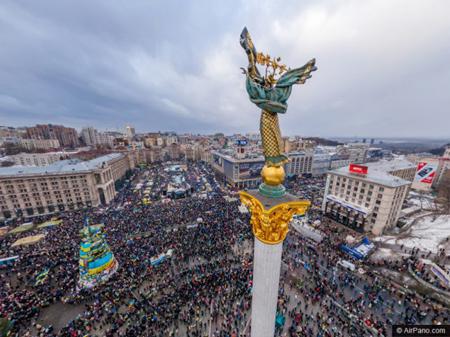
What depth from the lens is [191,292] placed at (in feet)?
66.7

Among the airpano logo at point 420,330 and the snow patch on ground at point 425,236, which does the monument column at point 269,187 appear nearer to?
the airpano logo at point 420,330

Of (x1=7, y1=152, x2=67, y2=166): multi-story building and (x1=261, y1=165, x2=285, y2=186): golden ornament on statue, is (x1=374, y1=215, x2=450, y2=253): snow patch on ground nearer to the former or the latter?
(x1=261, y1=165, x2=285, y2=186): golden ornament on statue

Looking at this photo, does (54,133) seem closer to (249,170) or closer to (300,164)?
(249,170)

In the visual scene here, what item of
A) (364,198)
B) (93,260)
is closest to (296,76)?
(93,260)

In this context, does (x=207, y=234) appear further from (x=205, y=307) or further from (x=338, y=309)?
(x=338, y=309)

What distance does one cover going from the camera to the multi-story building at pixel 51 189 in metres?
40.8

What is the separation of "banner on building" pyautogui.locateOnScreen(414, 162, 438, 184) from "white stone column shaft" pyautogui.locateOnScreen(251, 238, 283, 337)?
232ft

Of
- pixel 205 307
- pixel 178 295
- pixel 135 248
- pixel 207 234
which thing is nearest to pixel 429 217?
pixel 207 234

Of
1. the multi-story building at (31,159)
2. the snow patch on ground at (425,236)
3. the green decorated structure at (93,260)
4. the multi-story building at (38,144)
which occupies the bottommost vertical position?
the snow patch on ground at (425,236)

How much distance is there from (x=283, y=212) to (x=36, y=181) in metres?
60.1

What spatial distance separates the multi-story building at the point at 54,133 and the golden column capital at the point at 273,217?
185609 millimetres

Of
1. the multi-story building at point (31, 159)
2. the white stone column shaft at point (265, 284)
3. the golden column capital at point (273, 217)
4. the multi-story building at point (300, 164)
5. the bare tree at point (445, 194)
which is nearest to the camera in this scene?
the golden column capital at point (273, 217)

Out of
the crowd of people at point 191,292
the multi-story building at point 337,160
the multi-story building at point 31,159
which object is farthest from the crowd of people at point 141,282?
the multi-story building at point 31,159

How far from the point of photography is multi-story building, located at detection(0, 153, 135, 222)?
4081 cm
